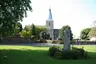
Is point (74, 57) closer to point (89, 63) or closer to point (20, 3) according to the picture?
point (89, 63)

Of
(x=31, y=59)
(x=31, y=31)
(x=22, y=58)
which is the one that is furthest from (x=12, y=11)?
(x=31, y=31)

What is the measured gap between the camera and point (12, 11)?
33531 mm

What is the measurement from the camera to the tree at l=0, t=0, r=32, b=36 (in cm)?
3219

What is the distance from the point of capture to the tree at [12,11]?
3219cm

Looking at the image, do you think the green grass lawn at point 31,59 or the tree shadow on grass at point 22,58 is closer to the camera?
the tree shadow on grass at point 22,58

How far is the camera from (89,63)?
69.2 ft

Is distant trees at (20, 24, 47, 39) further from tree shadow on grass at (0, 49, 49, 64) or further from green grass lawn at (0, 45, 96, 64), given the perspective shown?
tree shadow on grass at (0, 49, 49, 64)

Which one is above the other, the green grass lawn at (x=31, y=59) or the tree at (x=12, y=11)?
the tree at (x=12, y=11)

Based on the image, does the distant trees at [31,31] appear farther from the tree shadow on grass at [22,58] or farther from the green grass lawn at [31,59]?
the tree shadow on grass at [22,58]

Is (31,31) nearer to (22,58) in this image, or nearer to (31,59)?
(22,58)

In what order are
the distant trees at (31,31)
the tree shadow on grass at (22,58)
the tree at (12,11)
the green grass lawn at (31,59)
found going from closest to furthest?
the tree shadow on grass at (22,58) → the green grass lawn at (31,59) → the tree at (12,11) → the distant trees at (31,31)

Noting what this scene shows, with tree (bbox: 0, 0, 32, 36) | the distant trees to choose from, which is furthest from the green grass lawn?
the distant trees

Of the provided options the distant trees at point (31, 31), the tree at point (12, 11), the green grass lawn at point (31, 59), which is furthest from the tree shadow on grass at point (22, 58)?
the distant trees at point (31, 31)

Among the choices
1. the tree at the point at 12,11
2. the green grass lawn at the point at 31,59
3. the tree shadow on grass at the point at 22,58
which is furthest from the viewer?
the tree at the point at 12,11
